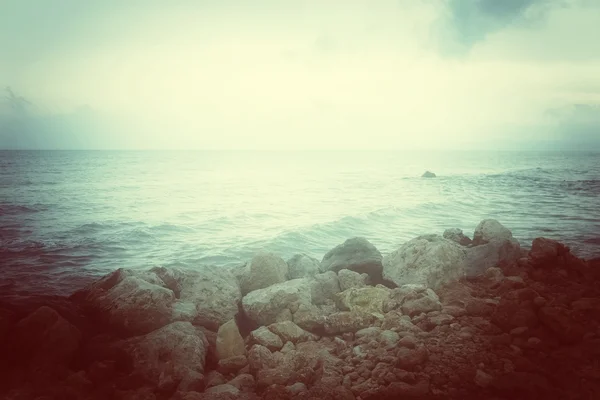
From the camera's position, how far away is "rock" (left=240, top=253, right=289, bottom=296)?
764cm

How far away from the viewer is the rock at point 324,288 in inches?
275

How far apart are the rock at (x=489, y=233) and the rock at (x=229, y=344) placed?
7957 mm

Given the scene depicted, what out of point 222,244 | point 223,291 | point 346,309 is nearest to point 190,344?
point 223,291

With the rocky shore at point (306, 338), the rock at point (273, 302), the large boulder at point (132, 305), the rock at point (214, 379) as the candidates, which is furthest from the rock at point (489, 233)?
the large boulder at point (132, 305)

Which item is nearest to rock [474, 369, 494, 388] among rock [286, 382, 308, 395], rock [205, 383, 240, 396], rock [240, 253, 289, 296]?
rock [286, 382, 308, 395]

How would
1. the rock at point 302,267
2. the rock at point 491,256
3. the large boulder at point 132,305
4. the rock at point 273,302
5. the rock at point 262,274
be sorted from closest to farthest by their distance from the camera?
the large boulder at point 132,305 < the rock at point 273,302 < the rock at point 262,274 < the rock at point 302,267 < the rock at point 491,256

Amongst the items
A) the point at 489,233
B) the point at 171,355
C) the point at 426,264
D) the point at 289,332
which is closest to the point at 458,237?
the point at 489,233

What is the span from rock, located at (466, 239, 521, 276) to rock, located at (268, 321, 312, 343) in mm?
4902

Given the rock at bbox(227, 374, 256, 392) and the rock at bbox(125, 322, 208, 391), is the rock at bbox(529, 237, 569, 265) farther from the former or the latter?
the rock at bbox(125, 322, 208, 391)

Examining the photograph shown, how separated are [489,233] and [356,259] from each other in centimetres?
461

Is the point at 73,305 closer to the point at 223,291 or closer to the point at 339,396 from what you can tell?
the point at 223,291

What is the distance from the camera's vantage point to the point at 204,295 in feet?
22.2

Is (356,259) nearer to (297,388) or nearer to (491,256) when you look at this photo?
(491,256)

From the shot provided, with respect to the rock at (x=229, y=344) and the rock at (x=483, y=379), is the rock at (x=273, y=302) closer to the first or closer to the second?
the rock at (x=229, y=344)
